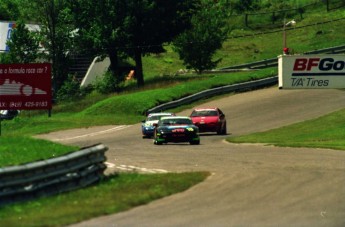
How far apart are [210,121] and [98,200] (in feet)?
103

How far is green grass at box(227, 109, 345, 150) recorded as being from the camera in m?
40.1

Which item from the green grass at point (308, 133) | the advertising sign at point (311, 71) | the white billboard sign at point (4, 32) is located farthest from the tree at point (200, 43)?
the advertising sign at point (311, 71)

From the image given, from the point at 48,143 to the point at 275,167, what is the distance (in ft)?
23.1

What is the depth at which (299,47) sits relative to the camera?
277 feet

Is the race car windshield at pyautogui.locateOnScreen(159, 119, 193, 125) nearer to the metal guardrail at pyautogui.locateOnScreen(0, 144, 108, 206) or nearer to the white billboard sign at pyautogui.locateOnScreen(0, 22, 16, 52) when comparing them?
the metal guardrail at pyautogui.locateOnScreen(0, 144, 108, 206)

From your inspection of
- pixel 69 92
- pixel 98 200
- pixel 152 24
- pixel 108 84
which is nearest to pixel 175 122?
pixel 98 200

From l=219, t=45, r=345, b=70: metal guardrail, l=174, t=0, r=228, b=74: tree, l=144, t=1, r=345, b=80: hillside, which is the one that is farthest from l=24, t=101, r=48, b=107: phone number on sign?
l=144, t=1, r=345, b=80: hillside

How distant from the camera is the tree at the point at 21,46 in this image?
73.9m

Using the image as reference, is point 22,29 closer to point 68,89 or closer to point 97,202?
point 68,89

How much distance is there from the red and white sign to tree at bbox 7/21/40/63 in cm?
3340

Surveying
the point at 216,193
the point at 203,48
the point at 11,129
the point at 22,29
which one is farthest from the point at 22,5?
the point at 216,193

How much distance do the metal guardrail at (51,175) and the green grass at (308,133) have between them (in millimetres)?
19235

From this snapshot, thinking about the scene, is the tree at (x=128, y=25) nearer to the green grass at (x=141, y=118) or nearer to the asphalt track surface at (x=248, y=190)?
the green grass at (x=141, y=118)

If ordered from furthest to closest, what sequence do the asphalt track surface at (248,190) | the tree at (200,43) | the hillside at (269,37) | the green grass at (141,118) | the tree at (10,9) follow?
1. the hillside at (269,37)
2. the tree at (10,9)
3. the tree at (200,43)
4. the green grass at (141,118)
5. the asphalt track surface at (248,190)
